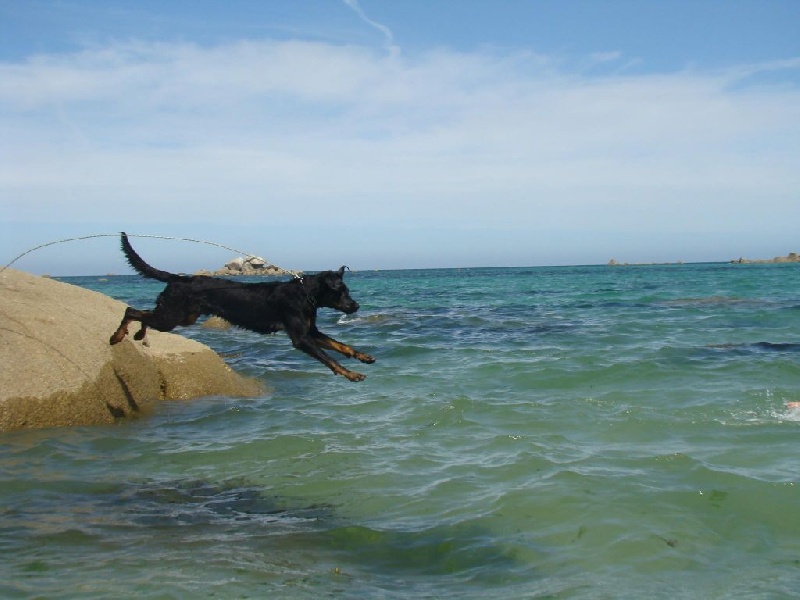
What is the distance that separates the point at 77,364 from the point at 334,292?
9.51ft

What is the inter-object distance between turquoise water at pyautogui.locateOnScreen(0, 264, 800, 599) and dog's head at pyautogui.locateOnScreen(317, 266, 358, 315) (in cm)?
141

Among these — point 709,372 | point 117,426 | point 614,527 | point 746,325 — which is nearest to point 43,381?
point 117,426

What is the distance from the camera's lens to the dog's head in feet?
25.4

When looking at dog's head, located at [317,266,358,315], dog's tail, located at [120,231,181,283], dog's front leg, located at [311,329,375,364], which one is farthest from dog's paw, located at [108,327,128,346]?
dog's head, located at [317,266,358,315]

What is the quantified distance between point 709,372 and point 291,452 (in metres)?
6.76

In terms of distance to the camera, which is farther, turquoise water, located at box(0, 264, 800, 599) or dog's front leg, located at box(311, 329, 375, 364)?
dog's front leg, located at box(311, 329, 375, 364)

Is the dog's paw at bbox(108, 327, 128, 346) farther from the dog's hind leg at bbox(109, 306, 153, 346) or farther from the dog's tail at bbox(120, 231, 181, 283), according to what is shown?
the dog's tail at bbox(120, 231, 181, 283)

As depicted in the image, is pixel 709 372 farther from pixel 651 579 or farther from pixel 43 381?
pixel 43 381

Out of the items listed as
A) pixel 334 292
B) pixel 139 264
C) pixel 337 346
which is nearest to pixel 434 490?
pixel 337 346

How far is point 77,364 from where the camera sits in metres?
7.77

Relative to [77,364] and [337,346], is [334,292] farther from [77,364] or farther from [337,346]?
[77,364]

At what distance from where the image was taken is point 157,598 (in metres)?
3.67

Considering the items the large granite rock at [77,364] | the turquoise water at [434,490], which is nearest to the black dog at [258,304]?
the large granite rock at [77,364]

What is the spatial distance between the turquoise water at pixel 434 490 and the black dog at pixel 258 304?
1.12m
